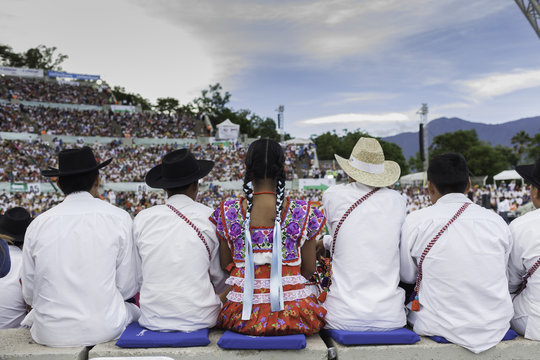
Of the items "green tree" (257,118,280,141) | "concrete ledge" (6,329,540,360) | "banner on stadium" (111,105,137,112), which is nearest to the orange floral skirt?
"concrete ledge" (6,329,540,360)

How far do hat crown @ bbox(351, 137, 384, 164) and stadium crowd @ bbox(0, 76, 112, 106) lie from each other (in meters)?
37.5

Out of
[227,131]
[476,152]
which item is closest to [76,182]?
[227,131]

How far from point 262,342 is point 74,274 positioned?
1.09 metres

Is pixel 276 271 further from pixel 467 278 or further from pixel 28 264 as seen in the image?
pixel 28 264

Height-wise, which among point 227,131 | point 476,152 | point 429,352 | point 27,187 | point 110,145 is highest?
point 227,131

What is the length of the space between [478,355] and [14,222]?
10.6ft

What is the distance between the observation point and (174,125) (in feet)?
113

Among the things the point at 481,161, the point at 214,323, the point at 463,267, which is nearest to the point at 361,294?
the point at 463,267

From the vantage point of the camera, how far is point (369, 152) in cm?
254

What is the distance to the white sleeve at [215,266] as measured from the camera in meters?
2.38

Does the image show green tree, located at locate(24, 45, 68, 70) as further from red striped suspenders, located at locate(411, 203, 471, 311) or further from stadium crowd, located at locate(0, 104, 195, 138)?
red striped suspenders, located at locate(411, 203, 471, 311)

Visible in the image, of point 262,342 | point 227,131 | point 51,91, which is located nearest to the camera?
point 262,342

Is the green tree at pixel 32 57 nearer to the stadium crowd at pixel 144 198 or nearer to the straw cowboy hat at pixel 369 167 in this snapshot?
the stadium crowd at pixel 144 198

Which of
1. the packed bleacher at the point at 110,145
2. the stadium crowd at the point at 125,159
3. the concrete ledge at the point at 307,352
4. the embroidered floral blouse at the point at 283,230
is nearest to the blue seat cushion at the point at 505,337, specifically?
the concrete ledge at the point at 307,352
